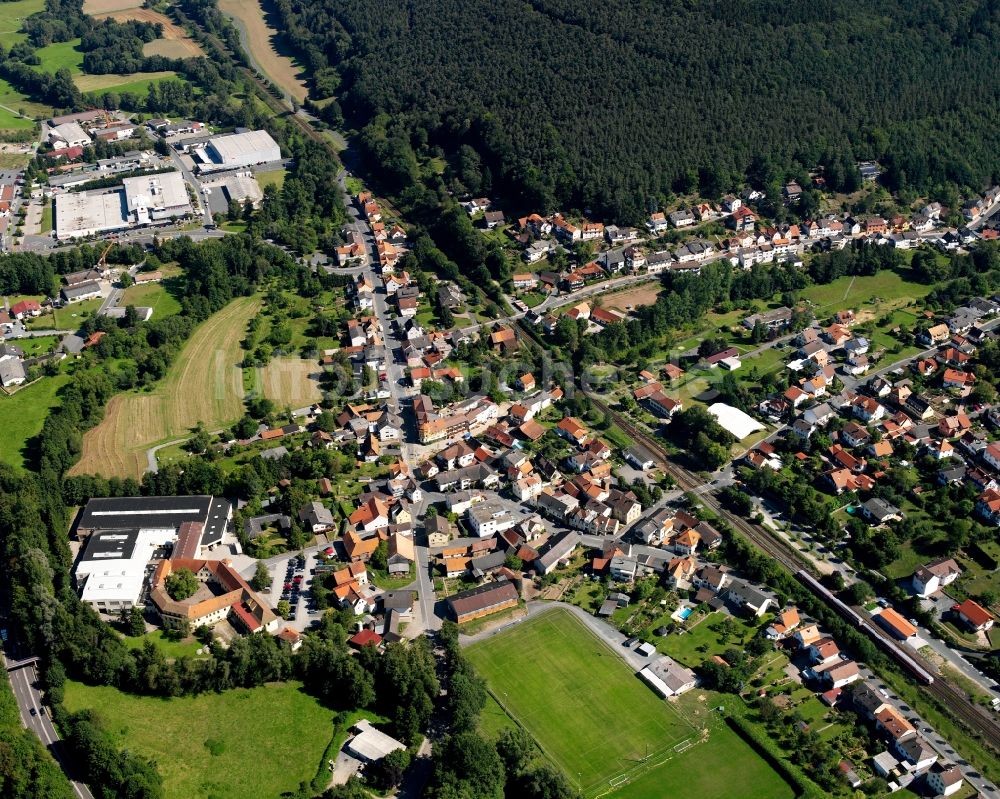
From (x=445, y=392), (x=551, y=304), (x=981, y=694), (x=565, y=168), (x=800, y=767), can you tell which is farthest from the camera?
(x=565, y=168)

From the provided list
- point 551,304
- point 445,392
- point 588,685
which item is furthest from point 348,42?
point 588,685

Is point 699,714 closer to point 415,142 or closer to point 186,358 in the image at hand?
point 186,358

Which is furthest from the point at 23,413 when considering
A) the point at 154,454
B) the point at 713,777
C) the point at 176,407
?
→ the point at 713,777

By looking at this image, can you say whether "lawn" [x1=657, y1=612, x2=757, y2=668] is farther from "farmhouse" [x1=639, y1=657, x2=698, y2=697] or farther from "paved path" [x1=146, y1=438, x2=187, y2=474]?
"paved path" [x1=146, y1=438, x2=187, y2=474]

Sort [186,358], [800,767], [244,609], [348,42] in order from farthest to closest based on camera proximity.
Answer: [348,42], [186,358], [244,609], [800,767]

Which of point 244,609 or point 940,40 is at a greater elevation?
point 940,40

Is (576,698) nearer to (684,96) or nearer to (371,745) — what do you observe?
(371,745)
